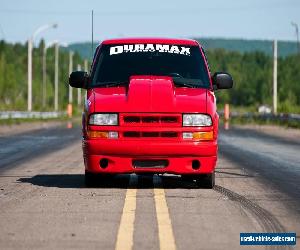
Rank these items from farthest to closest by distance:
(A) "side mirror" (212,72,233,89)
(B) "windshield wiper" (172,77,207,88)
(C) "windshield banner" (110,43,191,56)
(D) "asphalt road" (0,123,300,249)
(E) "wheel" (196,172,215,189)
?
(C) "windshield banner" (110,43,191,56)
(A) "side mirror" (212,72,233,89)
(B) "windshield wiper" (172,77,207,88)
(E) "wheel" (196,172,215,189)
(D) "asphalt road" (0,123,300,249)

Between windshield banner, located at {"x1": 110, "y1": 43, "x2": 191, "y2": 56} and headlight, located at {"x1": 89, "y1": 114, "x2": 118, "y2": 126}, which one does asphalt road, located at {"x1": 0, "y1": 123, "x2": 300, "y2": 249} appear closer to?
headlight, located at {"x1": 89, "y1": 114, "x2": 118, "y2": 126}

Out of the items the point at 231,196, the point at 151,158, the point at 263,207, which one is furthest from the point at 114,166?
the point at 263,207

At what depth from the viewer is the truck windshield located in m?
13.4

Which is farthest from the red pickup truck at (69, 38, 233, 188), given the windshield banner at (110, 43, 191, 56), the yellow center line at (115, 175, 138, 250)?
the windshield banner at (110, 43, 191, 56)

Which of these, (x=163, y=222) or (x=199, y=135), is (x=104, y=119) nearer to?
(x=199, y=135)

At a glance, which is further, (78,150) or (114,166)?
(78,150)

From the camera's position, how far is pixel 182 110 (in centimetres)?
1224

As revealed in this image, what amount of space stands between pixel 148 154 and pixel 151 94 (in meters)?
0.80

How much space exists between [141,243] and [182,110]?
15.2ft

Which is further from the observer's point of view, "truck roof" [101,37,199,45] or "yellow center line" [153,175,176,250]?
"truck roof" [101,37,199,45]

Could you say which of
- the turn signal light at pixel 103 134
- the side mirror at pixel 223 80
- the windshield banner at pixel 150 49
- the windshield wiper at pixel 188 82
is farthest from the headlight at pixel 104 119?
the side mirror at pixel 223 80

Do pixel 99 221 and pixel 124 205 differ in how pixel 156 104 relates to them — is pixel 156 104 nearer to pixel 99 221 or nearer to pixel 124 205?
pixel 124 205

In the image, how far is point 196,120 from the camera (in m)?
12.3

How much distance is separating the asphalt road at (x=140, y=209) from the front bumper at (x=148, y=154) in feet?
0.97
